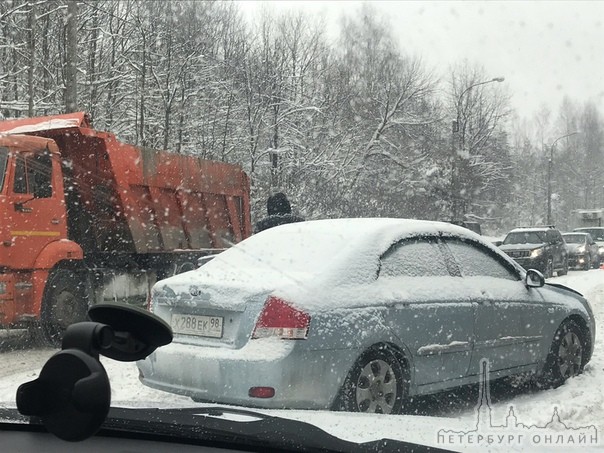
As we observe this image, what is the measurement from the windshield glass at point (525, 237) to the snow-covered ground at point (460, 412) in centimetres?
1058

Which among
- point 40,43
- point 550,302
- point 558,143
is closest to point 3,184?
point 550,302

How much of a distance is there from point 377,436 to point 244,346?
2.08 metres

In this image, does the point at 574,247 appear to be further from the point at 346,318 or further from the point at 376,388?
the point at 346,318

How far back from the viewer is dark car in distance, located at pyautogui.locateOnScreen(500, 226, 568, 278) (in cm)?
2033

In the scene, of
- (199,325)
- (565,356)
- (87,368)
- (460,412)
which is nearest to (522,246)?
(565,356)

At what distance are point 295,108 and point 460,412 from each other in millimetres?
12433

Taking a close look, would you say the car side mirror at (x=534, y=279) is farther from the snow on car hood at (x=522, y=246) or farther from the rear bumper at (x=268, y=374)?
the snow on car hood at (x=522, y=246)

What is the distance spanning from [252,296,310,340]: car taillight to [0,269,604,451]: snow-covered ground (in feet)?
2.33

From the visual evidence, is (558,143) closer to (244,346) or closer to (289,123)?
(289,123)

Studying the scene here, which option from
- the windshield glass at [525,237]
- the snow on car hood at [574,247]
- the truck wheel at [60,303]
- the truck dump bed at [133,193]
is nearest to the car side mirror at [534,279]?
the truck wheel at [60,303]

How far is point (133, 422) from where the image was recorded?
226 cm

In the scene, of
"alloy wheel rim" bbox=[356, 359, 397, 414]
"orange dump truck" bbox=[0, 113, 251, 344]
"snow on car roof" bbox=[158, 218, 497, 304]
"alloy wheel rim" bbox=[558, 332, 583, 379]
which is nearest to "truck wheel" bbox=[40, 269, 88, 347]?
"orange dump truck" bbox=[0, 113, 251, 344]

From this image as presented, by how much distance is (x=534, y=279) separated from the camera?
19.0 ft

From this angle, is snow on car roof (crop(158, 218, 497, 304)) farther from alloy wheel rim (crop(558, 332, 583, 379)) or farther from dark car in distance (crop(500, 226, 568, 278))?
dark car in distance (crop(500, 226, 568, 278))
